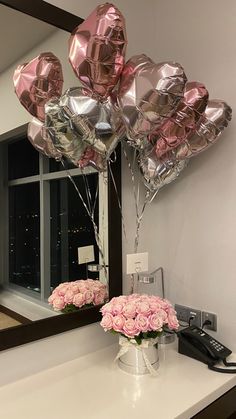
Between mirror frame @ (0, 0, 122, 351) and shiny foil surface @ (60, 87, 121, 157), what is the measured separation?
34 centimetres

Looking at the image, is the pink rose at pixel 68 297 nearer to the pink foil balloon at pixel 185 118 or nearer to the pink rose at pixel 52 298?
the pink rose at pixel 52 298

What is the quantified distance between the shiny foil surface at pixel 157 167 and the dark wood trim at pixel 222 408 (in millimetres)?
935

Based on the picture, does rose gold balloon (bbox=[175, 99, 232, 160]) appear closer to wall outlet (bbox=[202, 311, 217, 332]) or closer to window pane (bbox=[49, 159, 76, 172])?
window pane (bbox=[49, 159, 76, 172])

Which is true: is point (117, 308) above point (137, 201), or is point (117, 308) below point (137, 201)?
below

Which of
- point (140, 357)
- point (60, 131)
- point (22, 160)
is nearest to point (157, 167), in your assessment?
point (60, 131)

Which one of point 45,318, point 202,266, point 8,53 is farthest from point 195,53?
point 45,318

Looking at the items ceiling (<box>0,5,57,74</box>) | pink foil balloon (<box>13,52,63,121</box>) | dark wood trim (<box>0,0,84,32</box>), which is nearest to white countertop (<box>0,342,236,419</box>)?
pink foil balloon (<box>13,52,63,121</box>)

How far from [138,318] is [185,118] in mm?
822

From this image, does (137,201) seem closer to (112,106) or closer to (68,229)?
(68,229)

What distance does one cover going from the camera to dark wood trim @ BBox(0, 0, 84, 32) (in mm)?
1399

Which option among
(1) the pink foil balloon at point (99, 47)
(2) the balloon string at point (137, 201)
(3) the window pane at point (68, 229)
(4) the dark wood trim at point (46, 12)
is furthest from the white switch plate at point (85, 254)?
(4) the dark wood trim at point (46, 12)

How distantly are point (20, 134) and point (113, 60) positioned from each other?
574 millimetres

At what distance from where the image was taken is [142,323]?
1.32 meters

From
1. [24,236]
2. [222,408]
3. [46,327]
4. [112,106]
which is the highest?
[112,106]
